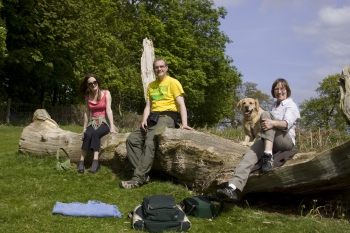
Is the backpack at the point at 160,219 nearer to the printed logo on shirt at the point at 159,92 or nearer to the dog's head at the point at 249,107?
the printed logo on shirt at the point at 159,92

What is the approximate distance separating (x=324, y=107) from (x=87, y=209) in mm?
29954

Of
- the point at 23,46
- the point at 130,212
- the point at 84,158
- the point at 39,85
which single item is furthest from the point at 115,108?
the point at 130,212

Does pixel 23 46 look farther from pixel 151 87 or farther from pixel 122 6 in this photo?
pixel 151 87

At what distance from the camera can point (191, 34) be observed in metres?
36.0

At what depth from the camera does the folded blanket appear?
5.02 m

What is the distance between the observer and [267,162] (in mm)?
5277

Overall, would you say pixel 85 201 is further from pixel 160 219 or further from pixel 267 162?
pixel 267 162

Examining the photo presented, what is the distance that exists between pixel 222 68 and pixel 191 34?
4.60 m

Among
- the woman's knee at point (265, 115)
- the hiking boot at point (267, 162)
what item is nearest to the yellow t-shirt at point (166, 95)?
the woman's knee at point (265, 115)

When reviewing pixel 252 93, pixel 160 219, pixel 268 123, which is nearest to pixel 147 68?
pixel 268 123

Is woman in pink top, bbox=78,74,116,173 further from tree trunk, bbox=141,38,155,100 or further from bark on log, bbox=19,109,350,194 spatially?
tree trunk, bbox=141,38,155,100

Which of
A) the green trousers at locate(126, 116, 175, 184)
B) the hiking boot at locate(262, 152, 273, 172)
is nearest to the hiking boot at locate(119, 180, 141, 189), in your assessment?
the green trousers at locate(126, 116, 175, 184)

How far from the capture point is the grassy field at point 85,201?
4695 mm

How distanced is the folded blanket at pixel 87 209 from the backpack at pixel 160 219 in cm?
47
